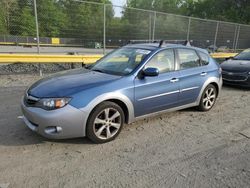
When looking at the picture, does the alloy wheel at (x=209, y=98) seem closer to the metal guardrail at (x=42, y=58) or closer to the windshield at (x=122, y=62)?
the windshield at (x=122, y=62)

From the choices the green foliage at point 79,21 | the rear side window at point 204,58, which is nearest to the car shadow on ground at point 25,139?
the rear side window at point 204,58

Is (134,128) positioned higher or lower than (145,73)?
lower

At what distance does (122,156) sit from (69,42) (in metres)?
8.07

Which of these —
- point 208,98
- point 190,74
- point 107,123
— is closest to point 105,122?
point 107,123

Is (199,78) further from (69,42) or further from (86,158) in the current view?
(69,42)

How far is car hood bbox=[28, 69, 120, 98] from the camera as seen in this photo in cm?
393

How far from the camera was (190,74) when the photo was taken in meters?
5.39

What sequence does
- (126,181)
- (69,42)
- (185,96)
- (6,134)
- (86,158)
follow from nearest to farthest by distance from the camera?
1. (126,181)
2. (86,158)
3. (6,134)
4. (185,96)
5. (69,42)

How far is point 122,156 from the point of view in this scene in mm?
3795

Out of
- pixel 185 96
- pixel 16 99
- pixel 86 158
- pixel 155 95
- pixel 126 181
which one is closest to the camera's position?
pixel 126 181

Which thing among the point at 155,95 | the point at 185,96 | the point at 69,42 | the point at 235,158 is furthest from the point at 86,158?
the point at 69,42

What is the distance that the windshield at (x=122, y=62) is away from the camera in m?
4.72

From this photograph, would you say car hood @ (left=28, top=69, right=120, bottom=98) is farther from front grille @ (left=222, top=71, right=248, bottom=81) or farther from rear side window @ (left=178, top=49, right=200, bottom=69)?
front grille @ (left=222, top=71, right=248, bottom=81)

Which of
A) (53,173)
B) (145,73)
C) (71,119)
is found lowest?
(53,173)
